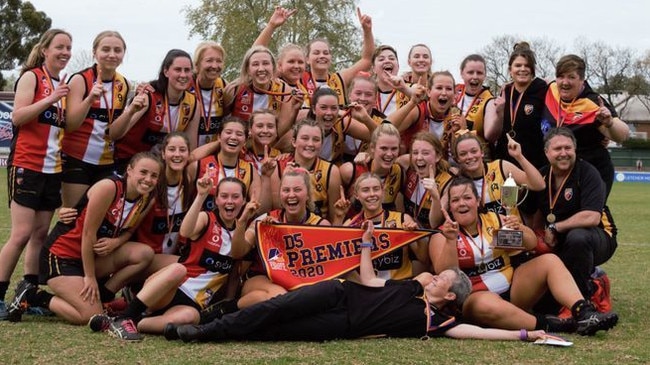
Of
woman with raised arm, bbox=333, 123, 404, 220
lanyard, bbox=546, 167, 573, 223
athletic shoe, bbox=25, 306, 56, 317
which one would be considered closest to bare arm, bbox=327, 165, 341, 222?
woman with raised arm, bbox=333, 123, 404, 220

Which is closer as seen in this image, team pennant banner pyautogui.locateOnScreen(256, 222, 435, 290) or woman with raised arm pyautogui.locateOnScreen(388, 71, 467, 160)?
team pennant banner pyautogui.locateOnScreen(256, 222, 435, 290)

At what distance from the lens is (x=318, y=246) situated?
5656mm

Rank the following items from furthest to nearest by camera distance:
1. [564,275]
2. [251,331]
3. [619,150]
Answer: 1. [619,150]
2. [564,275]
3. [251,331]

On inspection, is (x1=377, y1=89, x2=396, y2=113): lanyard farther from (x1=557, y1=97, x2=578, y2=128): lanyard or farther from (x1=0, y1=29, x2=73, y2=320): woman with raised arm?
(x1=0, y1=29, x2=73, y2=320): woman with raised arm

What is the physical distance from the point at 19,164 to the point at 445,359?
3.51 metres

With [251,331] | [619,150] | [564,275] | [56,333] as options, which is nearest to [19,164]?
[56,333]

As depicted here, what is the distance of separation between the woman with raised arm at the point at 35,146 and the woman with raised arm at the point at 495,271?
2.97m

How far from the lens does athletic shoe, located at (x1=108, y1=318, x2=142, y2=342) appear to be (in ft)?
16.0

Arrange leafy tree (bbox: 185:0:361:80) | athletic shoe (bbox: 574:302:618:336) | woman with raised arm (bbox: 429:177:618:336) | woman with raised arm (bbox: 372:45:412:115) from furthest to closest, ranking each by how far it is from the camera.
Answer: leafy tree (bbox: 185:0:361:80), woman with raised arm (bbox: 372:45:412:115), woman with raised arm (bbox: 429:177:618:336), athletic shoe (bbox: 574:302:618:336)

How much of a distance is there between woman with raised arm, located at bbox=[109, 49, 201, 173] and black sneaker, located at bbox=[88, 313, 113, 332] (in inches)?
62.1

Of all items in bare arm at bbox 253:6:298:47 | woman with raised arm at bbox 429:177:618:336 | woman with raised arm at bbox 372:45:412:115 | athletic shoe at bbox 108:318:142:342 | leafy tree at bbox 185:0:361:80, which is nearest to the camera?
athletic shoe at bbox 108:318:142:342

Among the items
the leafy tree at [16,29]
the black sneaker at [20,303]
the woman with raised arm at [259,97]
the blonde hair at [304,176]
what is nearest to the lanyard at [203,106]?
the woman with raised arm at [259,97]

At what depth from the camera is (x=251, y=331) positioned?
4.82m

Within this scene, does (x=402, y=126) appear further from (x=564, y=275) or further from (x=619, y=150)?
(x=619, y=150)
